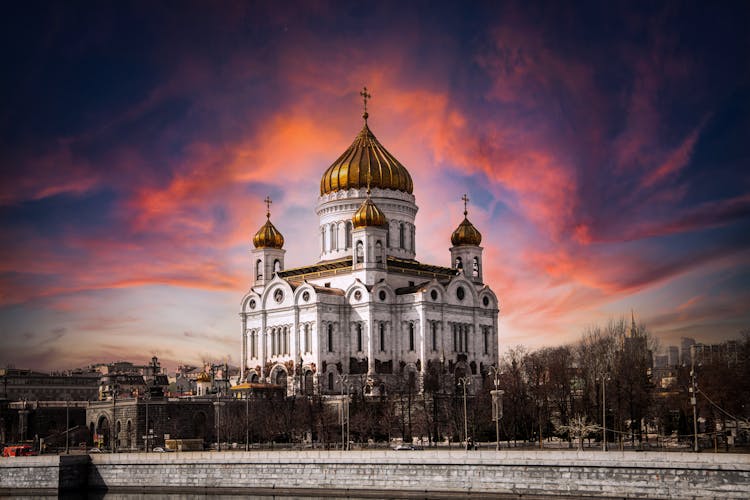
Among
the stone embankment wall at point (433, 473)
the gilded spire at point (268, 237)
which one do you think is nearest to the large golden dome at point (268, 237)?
the gilded spire at point (268, 237)

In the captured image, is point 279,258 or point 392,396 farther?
point 279,258

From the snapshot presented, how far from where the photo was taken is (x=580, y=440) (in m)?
62.0

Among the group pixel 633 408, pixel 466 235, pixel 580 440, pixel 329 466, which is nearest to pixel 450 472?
pixel 329 466

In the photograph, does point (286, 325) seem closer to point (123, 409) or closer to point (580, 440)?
point (123, 409)

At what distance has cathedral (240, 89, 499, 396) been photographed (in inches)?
3310

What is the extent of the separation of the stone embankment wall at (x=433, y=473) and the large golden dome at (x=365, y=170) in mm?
37934

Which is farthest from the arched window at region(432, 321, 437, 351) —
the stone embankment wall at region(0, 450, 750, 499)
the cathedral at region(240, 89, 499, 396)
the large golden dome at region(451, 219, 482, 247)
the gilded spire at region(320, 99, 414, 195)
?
the stone embankment wall at region(0, 450, 750, 499)

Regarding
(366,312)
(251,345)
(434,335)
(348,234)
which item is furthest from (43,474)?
(348,234)

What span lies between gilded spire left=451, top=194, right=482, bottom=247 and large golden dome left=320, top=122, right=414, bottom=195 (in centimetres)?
543

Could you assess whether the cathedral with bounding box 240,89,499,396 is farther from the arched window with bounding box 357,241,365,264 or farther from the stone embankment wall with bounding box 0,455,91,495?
the stone embankment wall with bounding box 0,455,91,495

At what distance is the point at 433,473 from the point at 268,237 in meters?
47.3

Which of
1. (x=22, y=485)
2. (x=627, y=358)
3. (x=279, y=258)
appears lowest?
(x=22, y=485)

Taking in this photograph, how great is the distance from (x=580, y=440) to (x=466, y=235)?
110ft

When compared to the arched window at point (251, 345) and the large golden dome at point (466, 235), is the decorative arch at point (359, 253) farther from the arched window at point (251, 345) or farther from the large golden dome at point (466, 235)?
the arched window at point (251, 345)
